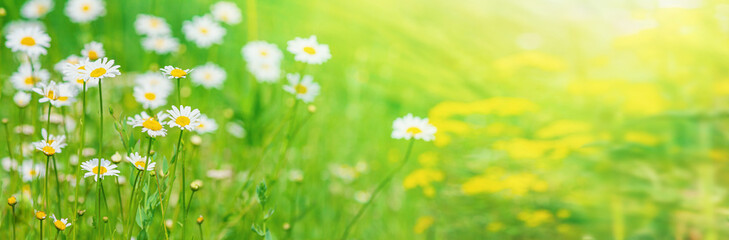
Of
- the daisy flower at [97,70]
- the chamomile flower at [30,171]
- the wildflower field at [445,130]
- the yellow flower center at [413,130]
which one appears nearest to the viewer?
the daisy flower at [97,70]

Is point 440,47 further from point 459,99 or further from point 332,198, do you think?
point 332,198

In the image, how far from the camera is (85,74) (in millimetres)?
750

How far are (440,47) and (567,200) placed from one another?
568 mm

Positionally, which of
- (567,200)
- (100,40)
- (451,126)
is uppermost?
(100,40)

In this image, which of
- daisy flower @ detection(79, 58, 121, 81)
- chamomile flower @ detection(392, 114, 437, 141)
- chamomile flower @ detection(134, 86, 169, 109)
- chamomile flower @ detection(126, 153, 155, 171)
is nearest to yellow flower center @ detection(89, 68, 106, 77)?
daisy flower @ detection(79, 58, 121, 81)

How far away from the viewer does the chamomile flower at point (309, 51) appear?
1115 mm

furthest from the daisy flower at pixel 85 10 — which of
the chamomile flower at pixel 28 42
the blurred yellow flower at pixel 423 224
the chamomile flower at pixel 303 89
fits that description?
the blurred yellow flower at pixel 423 224

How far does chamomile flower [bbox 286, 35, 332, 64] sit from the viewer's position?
3.66 feet

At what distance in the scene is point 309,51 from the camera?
45.0 inches

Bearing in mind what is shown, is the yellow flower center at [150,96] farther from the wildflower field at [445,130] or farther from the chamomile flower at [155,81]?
the chamomile flower at [155,81]

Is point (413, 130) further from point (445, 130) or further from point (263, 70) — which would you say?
point (445, 130)

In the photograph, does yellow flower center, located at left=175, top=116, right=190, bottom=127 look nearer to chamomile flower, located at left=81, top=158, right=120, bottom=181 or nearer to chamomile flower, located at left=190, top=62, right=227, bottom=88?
chamomile flower, located at left=81, top=158, right=120, bottom=181

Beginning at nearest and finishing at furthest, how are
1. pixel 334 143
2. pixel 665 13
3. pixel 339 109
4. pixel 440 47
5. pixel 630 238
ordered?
pixel 630 238 < pixel 665 13 < pixel 440 47 < pixel 334 143 < pixel 339 109

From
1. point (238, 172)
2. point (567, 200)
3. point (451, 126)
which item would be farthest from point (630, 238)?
point (238, 172)
